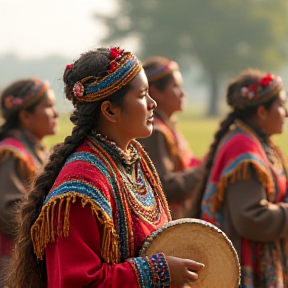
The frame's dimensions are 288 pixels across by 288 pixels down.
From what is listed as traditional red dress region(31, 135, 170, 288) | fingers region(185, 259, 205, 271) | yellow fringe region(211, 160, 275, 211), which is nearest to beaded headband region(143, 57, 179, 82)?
yellow fringe region(211, 160, 275, 211)

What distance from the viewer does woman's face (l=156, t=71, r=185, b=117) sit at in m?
6.62

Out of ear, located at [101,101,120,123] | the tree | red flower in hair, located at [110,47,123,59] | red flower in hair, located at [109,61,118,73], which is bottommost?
the tree

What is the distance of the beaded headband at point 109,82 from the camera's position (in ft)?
10.7

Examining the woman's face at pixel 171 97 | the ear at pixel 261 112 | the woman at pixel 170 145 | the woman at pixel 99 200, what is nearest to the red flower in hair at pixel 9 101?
the woman at pixel 170 145

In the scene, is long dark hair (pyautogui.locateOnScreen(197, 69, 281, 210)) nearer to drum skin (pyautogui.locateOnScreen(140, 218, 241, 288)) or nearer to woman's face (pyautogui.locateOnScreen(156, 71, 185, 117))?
woman's face (pyautogui.locateOnScreen(156, 71, 185, 117))

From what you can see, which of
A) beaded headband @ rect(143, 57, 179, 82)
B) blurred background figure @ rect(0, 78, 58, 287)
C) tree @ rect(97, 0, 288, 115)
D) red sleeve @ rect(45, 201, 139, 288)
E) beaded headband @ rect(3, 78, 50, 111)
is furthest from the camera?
tree @ rect(97, 0, 288, 115)

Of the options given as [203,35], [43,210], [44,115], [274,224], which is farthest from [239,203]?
[203,35]

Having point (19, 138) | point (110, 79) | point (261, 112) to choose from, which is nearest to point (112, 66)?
point (110, 79)

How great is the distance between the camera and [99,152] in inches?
129

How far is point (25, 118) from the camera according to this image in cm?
622

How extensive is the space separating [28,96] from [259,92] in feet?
6.22

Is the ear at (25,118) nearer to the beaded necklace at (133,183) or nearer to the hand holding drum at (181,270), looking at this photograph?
the beaded necklace at (133,183)

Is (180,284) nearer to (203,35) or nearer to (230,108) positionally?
(230,108)

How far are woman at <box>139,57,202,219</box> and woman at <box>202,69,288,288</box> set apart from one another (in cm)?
63
